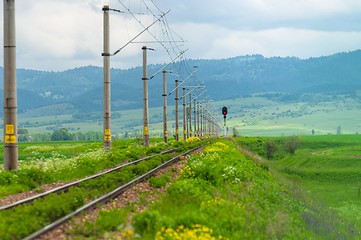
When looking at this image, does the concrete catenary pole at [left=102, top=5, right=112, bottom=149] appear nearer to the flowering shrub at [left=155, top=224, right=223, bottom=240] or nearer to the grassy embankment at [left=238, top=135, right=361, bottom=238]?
the grassy embankment at [left=238, top=135, right=361, bottom=238]

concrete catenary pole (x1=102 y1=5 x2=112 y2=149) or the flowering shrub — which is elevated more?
concrete catenary pole (x1=102 y1=5 x2=112 y2=149)

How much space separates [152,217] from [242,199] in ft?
24.9

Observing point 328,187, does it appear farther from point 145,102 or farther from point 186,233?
point 186,233

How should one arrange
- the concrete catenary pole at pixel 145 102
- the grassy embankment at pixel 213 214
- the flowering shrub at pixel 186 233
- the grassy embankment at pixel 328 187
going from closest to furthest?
the flowering shrub at pixel 186 233 < the grassy embankment at pixel 213 214 < the grassy embankment at pixel 328 187 < the concrete catenary pole at pixel 145 102

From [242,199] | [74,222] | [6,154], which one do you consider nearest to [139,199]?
[242,199]

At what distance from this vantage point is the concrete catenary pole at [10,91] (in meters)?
24.6

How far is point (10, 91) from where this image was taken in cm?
2472

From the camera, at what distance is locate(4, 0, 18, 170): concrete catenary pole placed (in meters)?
24.6

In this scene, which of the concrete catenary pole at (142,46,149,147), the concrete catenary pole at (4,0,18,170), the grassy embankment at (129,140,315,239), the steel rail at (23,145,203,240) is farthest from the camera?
the concrete catenary pole at (142,46,149,147)

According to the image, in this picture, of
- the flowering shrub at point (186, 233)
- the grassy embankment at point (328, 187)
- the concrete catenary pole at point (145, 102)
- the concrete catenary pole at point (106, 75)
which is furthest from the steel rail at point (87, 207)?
the concrete catenary pole at point (145, 102)

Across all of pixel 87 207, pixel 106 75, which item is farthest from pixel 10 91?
pixel 106 75

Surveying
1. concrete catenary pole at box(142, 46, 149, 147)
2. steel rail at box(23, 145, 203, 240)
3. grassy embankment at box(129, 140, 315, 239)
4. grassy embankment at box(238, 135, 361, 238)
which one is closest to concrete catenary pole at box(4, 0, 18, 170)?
steel rail at box(23, 145, 203, 240)

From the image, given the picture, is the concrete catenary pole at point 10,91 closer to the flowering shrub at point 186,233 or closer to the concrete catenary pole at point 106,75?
the flowering shrub at point 186,233

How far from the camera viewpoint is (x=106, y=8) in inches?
1698
